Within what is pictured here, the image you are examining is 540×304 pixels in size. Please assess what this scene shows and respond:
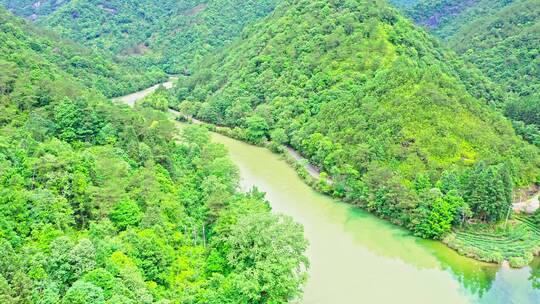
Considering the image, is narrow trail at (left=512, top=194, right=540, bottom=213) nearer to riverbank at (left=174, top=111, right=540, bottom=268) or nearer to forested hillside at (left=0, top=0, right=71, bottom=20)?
riverbank at (left=174, top=111, right=540, bottom=268)

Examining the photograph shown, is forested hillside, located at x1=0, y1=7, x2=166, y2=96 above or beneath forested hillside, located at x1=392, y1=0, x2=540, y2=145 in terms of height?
beneath

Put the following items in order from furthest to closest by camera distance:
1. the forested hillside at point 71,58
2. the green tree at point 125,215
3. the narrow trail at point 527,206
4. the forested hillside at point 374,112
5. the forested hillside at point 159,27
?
the forested hillside at point 159,27
the forested hillside at point 71,58
the narrow trail at point 527,206
the forested hillside at point 374,112
the green tree at point 125,215

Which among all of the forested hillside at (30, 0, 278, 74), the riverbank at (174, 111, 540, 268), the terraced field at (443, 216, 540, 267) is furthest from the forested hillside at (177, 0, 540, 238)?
the forested hillside at (30, 0, 278, 74)

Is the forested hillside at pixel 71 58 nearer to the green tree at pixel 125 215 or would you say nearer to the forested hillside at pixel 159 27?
the forested hillside at pixel 159 27

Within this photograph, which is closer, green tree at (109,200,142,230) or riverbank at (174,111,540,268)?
green tree at (109,200,142,230)

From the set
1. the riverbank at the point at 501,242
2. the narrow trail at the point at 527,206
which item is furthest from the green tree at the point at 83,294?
the narrow trail at the point at 527,206

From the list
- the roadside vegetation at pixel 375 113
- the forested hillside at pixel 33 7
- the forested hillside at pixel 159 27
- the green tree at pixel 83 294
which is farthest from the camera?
the forested hillside at pixel 33 7

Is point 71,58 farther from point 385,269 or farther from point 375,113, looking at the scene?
point 385,269
